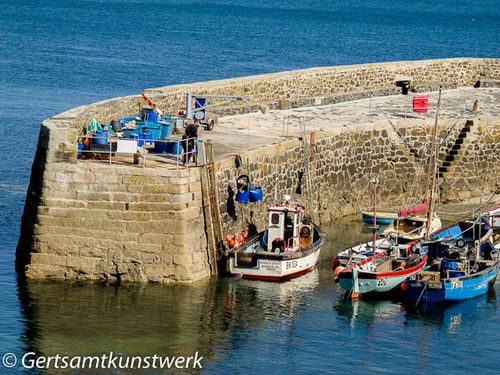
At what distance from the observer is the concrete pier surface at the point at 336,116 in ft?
129

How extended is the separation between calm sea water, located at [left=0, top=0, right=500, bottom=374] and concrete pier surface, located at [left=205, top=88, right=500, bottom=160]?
10.7 feet

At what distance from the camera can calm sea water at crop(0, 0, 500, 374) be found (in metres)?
30.1

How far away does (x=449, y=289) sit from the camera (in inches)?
1324

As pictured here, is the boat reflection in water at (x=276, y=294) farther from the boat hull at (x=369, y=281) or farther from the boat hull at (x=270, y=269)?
the boat hull at (x=369, y=281)

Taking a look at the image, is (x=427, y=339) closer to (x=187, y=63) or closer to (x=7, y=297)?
(x=7, y=297)

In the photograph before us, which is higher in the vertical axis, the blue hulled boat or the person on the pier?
the person on the pier

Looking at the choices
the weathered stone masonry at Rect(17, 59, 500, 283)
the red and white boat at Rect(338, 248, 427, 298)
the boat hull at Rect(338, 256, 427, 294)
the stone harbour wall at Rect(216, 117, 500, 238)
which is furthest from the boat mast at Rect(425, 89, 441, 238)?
the boat hull at Rect(338, 256, 427, 294)

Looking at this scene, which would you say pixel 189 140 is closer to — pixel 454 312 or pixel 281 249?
pixel 281 249

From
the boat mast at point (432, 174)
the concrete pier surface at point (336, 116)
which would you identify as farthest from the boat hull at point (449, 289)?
the concrete pier surface at point (336, 116)

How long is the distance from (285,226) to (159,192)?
11.6 feet

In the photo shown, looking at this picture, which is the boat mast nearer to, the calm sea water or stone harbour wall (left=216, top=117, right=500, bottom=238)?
stone harbour wall (left=216, top=117, right=500, bottom=238)

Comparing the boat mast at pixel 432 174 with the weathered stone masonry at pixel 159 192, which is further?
the boat mast at pixel 432 174

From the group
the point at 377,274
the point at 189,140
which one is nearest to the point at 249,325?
the point at 377,274

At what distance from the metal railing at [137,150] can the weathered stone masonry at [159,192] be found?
0.50m
